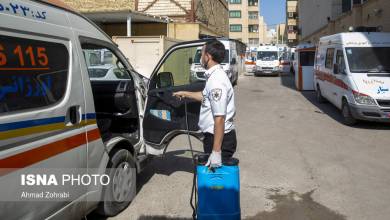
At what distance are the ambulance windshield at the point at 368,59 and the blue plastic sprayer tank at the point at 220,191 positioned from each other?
7.78 m

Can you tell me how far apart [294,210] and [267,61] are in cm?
2632

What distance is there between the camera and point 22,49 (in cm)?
321

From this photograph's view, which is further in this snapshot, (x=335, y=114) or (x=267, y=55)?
(x=267, y=55)

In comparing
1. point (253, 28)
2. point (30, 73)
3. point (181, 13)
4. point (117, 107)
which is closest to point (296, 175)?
point (117, 107)

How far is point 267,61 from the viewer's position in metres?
30.5

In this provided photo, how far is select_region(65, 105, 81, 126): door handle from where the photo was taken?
3707 millimetres

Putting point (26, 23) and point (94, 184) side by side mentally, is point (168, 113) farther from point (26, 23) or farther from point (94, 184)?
point (26, 23)

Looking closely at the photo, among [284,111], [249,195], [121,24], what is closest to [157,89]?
[249,195]

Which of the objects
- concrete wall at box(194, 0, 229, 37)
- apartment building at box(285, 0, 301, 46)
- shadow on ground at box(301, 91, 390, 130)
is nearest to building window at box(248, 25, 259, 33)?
apartment building at box(285, 0, 301, 46)

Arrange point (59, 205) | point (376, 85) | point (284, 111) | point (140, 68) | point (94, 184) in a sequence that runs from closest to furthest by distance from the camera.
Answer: point (59, 205) → point (94, 184) → point (376, 85) → point (284, 111) → point (140, 68)

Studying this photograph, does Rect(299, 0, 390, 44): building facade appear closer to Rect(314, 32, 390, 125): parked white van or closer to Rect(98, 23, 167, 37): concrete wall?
Rect(314, 32, 390, 125): parked white van

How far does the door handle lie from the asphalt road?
59.3 inches

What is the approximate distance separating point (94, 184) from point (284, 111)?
987cm

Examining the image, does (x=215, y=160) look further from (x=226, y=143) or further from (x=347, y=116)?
(x=347, y=116)
